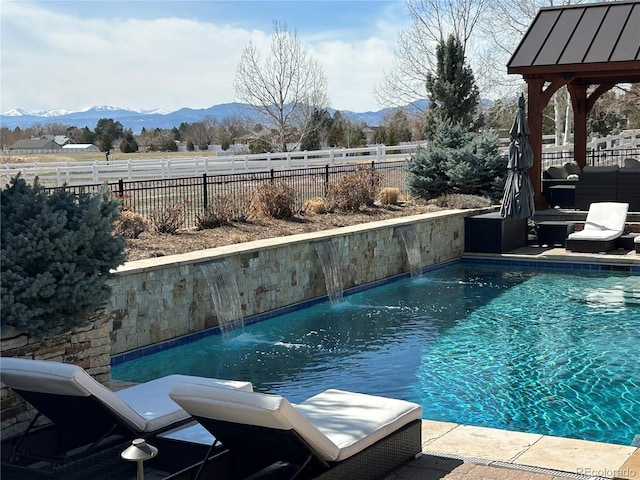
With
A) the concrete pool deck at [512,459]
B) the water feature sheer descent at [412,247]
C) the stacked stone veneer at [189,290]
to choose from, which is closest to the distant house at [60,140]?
the water feature sheer descent at [412,247]

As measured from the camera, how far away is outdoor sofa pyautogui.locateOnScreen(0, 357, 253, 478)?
4391 mm

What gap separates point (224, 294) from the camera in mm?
10352

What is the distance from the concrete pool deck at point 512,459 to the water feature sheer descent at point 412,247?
8.83 metres

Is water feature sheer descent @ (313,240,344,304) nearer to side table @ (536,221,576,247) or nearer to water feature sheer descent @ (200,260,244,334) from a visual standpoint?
water feature sheer descent @ (200,260,244,334)

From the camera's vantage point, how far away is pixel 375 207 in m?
16.7

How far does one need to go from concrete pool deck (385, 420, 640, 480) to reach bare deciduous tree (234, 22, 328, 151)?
37.3 meters

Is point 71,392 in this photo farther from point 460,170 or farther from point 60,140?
point 60,140

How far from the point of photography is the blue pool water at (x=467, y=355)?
6.99 m

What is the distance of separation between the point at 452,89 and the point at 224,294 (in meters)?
19.7

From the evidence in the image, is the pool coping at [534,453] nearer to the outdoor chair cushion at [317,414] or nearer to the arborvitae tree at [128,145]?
the outdoor chair cushion at [317,414]

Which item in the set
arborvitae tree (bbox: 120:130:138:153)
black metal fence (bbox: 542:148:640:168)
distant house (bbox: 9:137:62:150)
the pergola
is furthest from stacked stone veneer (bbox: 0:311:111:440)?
distant house (bbox: 9:137:62:150)

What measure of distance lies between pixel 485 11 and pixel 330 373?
35.2 metres

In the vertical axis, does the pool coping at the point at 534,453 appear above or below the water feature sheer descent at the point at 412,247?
below

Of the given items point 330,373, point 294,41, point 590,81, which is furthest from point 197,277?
point 294,41
